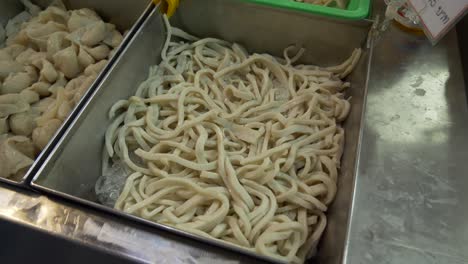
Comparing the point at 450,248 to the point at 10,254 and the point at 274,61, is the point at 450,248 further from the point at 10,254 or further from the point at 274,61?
the point at 10,254

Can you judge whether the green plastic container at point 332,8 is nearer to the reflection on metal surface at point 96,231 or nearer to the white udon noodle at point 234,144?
the white udon noodle at point 234,144

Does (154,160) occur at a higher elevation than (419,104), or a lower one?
lower

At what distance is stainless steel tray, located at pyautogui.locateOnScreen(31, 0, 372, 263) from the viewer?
998 mm

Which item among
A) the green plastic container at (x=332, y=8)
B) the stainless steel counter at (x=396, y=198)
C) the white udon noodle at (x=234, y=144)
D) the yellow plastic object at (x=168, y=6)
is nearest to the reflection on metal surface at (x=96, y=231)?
the stainless steel counter at (x=396, y=198)

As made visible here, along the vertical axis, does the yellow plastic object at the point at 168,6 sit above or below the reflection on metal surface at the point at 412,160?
above

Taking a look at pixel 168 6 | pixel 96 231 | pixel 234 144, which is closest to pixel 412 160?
pixel 234 144

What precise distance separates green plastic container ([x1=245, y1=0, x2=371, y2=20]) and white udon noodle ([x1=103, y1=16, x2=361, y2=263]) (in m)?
0.13

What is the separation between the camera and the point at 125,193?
1.11 meters

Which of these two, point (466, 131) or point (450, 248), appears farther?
point (466, 131)

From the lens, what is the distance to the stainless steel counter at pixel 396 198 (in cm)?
84

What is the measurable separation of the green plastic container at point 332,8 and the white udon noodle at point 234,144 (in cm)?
13

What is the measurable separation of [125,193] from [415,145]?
834 millimetres

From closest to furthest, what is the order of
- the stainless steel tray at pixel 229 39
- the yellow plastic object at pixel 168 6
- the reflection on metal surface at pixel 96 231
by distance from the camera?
the reflection on metal surface at pixel 96 231 < the stainless steel tray at pixel 229 39 < the yellow plastic object at pixel 168 6

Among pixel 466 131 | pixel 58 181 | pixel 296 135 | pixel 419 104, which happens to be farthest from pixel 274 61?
pixel 58 181
